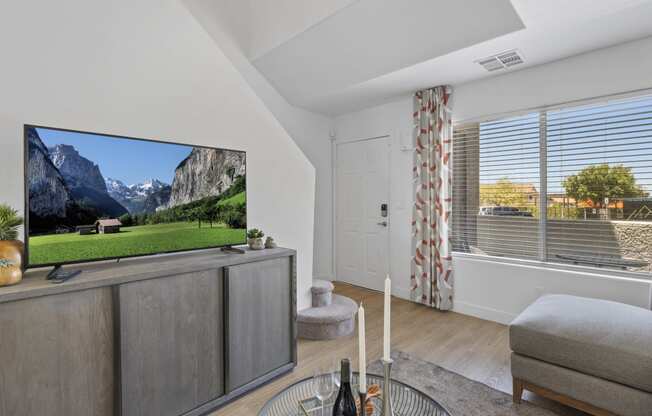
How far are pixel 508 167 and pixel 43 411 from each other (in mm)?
3833

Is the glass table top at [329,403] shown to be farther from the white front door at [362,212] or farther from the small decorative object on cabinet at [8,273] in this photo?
the white front door at [362,212]

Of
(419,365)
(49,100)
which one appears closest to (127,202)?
(49,100)

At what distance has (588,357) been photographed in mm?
1696

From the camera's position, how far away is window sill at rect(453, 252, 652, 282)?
2.58 metres

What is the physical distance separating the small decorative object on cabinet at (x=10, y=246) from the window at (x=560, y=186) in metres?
3.57

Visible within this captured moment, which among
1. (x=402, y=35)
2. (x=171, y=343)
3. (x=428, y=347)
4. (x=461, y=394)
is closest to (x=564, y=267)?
(x=428, y=347)

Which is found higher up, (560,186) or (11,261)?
(560,186)

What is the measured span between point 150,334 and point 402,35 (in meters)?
2.76

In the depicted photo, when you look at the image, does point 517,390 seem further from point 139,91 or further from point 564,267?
point 139,91

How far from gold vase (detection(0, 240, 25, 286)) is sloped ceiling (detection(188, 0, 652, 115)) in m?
2.51

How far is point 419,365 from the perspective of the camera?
93.9 inches

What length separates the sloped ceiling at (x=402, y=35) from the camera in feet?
7.31

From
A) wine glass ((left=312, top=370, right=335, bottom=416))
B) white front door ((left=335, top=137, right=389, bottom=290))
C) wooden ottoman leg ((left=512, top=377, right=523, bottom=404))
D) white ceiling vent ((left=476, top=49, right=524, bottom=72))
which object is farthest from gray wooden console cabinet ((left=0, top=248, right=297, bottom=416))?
white ceiling vent ((left=476, top=49, right=524, bottom=72))

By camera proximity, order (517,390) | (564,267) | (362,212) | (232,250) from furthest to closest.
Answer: (362,212) < (564,267) < (232,250) < (517,390)
